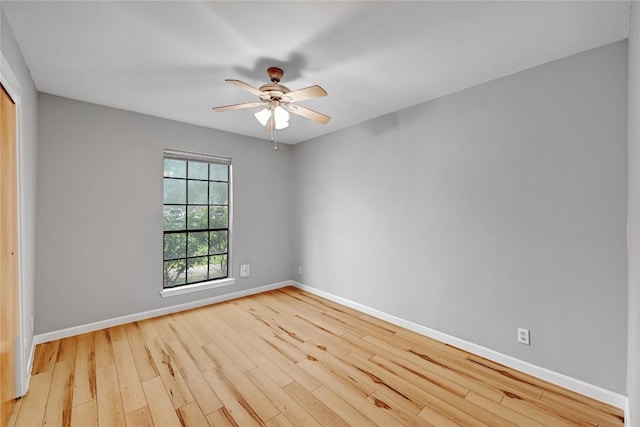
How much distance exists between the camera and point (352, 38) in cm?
178

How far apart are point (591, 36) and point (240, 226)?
3.90 metres

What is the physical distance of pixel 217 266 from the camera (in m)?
3.91

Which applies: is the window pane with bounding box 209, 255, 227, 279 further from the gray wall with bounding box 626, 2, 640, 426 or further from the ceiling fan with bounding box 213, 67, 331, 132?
the gray wall with bounding box 626, 2, 640, 426

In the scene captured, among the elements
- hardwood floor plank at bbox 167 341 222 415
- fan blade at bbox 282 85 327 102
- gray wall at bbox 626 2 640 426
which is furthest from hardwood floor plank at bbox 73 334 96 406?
gray wall at bbox 626 2 640 426

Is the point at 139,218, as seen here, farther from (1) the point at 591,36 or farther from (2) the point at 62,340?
(1) the point at 591,36

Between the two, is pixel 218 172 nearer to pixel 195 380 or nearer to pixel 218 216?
pixel 218 216

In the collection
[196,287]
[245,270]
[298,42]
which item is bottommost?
[196,287]

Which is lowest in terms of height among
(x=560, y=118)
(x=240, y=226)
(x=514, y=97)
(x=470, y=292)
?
(x=470, y=292)

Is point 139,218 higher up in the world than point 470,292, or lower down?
higher up

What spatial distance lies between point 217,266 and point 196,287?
16.4 inches

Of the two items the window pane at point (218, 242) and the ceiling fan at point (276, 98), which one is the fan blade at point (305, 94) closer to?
the ceiling fan at point (276, 98)

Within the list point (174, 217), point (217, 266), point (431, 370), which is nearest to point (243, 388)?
point (431, 370)

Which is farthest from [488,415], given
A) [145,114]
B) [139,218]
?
[145,114]

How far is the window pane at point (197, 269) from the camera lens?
3670mm
